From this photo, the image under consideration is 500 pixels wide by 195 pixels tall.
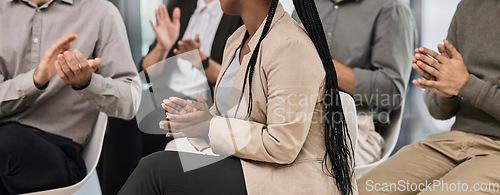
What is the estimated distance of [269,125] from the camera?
3.28ft

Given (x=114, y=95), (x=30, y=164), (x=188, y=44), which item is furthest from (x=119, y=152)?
(x=188, y=44)

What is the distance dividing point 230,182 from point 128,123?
3.69ft

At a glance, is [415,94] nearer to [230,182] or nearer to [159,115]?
[159,115]

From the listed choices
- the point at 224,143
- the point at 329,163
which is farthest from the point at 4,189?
the point at 329,163

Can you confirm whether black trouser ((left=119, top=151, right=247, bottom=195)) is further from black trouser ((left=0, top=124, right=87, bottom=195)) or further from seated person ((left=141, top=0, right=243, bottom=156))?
seated person ((left=141, top=0, right=243, bottom=156))

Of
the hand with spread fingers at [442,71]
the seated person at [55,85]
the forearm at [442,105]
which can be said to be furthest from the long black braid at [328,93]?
the seated person at [55,85]

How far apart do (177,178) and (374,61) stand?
115 cm

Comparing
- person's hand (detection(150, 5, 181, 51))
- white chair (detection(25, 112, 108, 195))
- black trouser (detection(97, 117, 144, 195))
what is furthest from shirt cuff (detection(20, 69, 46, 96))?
person's hand (detection(150, 5, 181, 51))

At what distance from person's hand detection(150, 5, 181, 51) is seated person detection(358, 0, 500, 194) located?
976mm

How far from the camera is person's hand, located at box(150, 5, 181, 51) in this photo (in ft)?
6.57

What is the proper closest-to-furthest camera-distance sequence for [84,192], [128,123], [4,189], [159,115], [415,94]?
1. [159,115]
2. [4,189]
3. [128,123]
4. [84,192]
5. [415,94]

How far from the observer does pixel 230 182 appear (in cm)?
101

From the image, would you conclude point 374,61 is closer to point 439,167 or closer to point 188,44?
point 439,167

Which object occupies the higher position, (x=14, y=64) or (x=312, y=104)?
(x=312, y=104)
